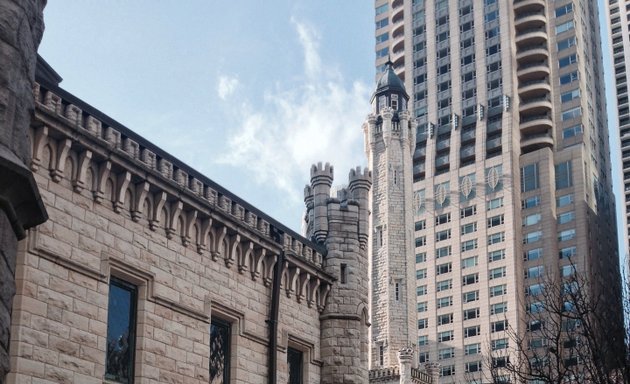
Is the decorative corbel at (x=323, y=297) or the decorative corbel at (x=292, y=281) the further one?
the decorative corbel at (x=323, y=297)

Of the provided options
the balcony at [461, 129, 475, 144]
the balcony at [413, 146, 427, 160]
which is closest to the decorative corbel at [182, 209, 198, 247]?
the balcony at [461, 129, 475, 144]

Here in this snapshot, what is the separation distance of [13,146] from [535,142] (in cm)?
11582

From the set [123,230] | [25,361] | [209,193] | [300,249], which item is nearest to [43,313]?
[25,361]

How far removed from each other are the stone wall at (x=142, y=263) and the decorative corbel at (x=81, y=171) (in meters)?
0.02

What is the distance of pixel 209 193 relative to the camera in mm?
25562

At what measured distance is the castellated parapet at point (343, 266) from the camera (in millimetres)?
30016

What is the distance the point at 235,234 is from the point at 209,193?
5.15 ft

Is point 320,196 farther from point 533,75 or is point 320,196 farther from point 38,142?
point 533,75

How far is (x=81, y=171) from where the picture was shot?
2127cm

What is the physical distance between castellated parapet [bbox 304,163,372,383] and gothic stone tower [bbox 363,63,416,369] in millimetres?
49710

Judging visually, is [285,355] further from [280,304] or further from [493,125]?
[493,125]

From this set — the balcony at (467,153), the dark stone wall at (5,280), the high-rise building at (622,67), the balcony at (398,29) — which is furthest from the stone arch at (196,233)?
the high-rise building at (622,67)

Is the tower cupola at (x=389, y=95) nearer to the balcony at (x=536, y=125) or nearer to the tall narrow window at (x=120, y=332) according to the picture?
the balcony at (x=536, y=125)

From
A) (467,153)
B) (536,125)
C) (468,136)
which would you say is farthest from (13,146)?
(536,125)
